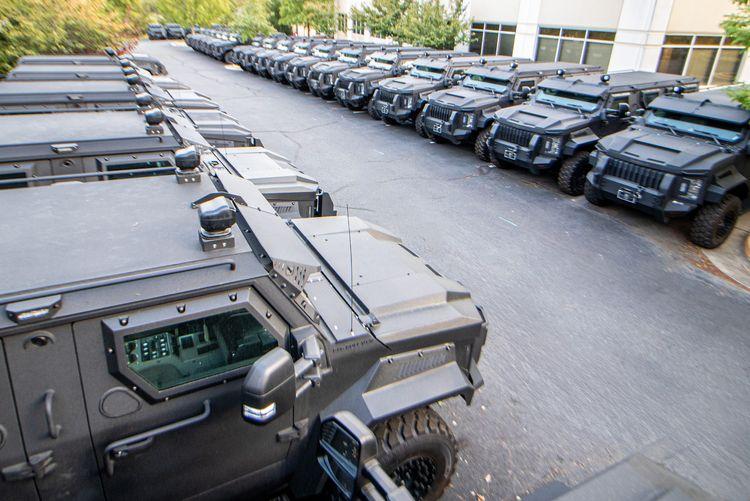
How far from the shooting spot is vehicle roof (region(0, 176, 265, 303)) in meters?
2.08

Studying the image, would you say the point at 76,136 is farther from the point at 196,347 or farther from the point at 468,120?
the point at 468,120

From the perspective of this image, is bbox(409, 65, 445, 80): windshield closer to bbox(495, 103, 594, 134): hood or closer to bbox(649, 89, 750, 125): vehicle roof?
bbox(495, 103, 594, 134): hood

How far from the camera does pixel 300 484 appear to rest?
8.78 feet

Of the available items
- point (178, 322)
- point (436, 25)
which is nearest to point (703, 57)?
point (436, 25)

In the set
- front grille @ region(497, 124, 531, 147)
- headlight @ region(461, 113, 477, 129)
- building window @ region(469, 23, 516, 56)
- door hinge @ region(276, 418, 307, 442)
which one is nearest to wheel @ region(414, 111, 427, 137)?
headlight @ region(461, 113, 477, 129)

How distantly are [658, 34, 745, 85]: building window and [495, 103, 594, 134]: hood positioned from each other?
8.17 metres

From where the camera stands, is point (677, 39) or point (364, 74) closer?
point (364, 74)

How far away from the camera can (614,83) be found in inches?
382

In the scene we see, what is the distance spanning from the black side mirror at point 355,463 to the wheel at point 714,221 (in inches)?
256

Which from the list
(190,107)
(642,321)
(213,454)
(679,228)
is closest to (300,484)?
(213,454)

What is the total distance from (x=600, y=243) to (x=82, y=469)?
22.2ft

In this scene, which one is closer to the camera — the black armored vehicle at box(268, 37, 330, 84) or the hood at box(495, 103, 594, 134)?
the hood at box(495, 103, 594, 134)

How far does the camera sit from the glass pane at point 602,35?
632 inches

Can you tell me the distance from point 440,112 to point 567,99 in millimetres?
2637
